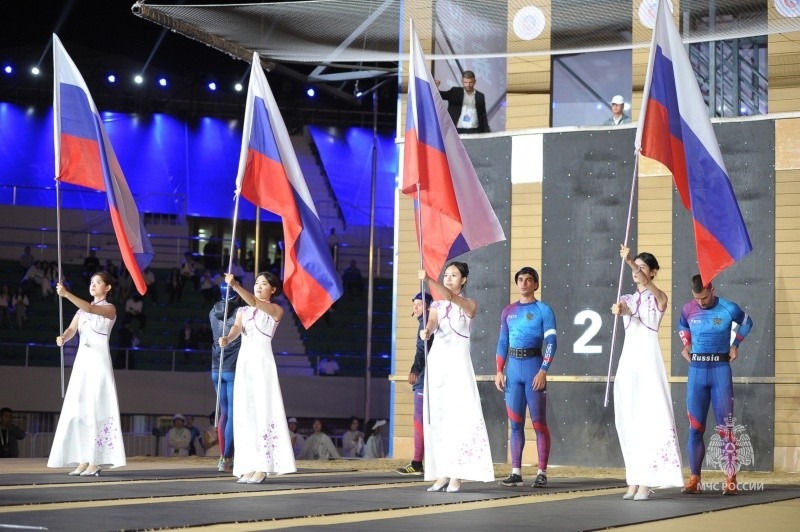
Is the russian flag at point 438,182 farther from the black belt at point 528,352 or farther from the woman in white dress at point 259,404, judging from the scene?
the woman in white dress at point 259,404

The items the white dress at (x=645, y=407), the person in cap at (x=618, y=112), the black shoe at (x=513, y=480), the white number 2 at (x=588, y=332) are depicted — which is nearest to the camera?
the white dress at (x=645, y=407)

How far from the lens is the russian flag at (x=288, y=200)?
11.1m

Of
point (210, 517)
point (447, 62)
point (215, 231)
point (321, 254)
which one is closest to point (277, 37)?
point (447, 62)

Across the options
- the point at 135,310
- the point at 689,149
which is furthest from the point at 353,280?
the point at 689,149

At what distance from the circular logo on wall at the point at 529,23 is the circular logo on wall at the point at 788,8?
261 cm

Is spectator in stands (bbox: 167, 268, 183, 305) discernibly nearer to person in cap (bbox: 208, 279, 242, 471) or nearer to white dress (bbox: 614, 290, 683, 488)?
person in cap (bbox: 208, 279, 242, 471)

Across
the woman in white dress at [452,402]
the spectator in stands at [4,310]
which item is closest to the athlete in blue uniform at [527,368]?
the woman in white dress at [452,402]

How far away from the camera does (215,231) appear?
3722 cm

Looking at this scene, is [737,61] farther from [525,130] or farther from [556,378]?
[556,378]

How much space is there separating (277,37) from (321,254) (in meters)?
3.80

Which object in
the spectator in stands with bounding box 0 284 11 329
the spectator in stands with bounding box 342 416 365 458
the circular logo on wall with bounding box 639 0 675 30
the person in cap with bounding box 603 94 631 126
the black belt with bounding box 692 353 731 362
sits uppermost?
the circular logo on wall with bounding box 639 0 675 30

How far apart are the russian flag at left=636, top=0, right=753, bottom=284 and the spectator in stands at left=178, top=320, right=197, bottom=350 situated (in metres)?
18.8

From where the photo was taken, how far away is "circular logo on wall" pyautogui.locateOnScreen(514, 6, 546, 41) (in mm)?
13641

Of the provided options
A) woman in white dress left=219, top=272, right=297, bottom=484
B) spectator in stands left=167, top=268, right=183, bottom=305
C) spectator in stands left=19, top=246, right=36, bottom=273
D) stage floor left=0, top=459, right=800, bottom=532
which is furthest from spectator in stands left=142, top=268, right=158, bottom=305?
woman in white dress left=219, top=272, right=297, bottom=484
